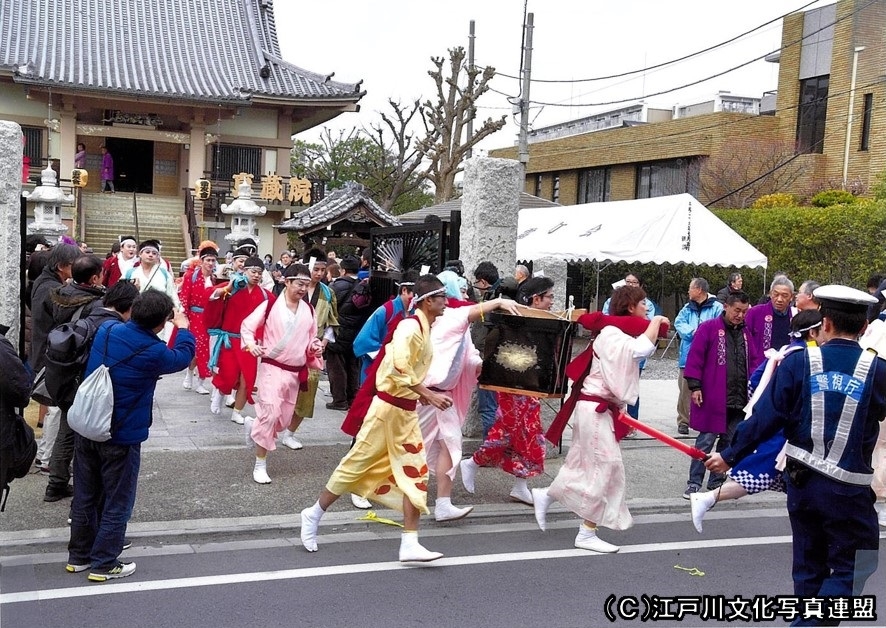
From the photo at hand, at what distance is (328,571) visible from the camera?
16.6 feet

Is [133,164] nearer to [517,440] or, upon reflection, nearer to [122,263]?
[122,263]

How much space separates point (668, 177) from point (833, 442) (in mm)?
26482

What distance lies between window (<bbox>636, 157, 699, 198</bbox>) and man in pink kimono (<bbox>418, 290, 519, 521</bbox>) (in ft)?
72.5

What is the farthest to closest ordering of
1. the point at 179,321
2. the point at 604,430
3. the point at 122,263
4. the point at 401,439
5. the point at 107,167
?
the point at 107,167, the point at 122,263, the point at 604,430, the point at 401,439, the point at 179,321

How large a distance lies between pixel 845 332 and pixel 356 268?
7190mm

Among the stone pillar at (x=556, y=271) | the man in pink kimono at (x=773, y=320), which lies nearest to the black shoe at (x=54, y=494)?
the man in pink kimono at (x=773, y=320)

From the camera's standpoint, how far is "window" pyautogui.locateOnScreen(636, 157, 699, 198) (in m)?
26.9

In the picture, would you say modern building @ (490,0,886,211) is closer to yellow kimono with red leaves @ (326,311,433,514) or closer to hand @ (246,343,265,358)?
hand @ (246,343,265,358)

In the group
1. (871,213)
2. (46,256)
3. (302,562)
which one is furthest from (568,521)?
(871,213)

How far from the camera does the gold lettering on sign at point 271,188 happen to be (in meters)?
25.5

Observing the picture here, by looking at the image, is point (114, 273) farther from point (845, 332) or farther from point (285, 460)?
point (845, 332)

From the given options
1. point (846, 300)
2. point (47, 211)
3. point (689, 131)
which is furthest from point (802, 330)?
point (689, 131)

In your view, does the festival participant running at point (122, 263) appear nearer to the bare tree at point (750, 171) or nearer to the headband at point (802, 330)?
the headband at point (802, 330)

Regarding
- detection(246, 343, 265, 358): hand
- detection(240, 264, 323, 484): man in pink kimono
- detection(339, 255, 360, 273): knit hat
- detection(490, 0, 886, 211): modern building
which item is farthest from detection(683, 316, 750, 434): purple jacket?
detection(490, 0, 886, 211): modern building
